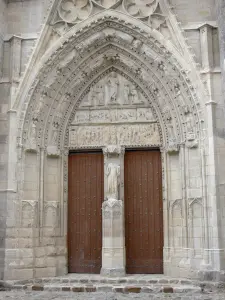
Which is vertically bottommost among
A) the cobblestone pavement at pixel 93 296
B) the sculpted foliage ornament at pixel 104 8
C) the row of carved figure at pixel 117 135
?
the cobblestone pavement at pixel 93 296

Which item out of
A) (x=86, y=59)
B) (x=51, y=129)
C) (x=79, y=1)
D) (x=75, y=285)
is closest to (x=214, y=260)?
(x=75, y=285)

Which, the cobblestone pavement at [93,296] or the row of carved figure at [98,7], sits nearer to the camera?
the cobblestone pavement at [93,296]

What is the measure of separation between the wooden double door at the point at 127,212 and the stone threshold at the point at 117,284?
623 mm

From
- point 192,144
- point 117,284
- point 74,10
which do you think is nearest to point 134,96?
point 192,144

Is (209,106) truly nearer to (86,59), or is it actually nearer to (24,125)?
(86,59)

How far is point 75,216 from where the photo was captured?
10.1 meters

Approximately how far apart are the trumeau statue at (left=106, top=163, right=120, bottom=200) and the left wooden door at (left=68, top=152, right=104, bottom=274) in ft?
1.67

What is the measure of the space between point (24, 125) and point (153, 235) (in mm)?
3870

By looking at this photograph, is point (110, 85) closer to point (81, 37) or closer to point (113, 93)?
point (113, 93)

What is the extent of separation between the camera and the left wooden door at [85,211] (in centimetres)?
995

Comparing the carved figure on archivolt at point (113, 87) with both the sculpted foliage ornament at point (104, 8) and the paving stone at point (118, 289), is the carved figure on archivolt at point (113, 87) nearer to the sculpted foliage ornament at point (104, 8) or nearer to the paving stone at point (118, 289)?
the sculpted foliage ornament at point (104, 8)

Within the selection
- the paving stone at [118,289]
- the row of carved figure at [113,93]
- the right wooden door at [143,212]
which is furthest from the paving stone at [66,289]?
the row of carved figure at [113,93]

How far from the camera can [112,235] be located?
944cm

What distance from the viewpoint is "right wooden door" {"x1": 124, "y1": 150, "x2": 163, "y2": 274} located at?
9.76 meters
